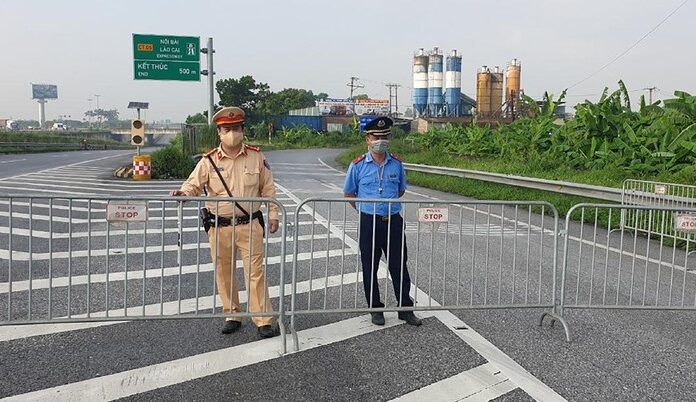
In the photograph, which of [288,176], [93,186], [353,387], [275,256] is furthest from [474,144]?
[353,387]

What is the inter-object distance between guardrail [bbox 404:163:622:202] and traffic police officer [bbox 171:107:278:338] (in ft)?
25.4

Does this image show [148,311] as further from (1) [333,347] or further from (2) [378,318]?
(2) [378,318]

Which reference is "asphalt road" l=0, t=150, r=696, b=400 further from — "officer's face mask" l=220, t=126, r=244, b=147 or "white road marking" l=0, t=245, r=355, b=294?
"officer's face mask" l=220, t=126, r=244, b=147

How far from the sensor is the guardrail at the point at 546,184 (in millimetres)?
10453

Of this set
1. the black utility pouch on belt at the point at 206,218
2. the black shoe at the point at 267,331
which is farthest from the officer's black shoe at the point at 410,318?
the black utility pouch on belt at the point at 206,218

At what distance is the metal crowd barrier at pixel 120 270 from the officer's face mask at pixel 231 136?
1.58ft

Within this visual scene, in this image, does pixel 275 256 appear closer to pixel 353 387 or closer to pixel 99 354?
pixel 99 354

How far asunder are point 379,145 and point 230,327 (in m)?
2.03

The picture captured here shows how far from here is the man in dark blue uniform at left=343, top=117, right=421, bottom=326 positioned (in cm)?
508

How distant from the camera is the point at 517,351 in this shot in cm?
440

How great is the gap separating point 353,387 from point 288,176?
19.6 metres

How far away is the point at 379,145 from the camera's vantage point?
16.6 feet

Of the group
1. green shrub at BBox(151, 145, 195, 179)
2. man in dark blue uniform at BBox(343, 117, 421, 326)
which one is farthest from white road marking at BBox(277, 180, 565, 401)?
green shrub at BBox(151, 145, 195, 179)

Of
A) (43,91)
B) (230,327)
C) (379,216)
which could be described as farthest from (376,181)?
(43,91)
